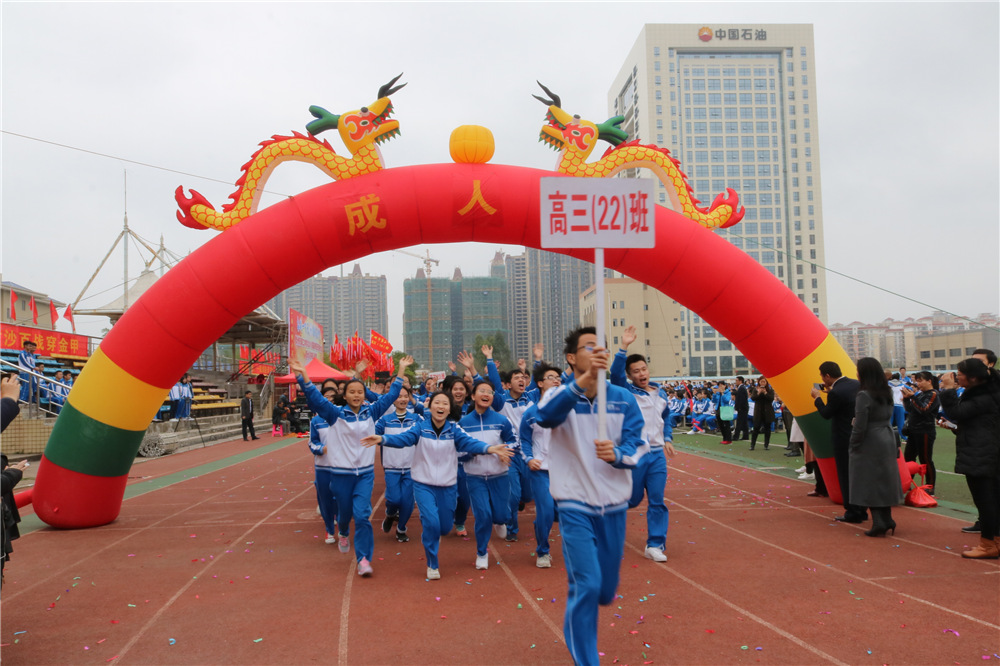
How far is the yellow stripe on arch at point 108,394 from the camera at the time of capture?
723 cm

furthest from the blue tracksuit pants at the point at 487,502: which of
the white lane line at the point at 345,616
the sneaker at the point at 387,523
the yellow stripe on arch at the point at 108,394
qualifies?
the yellow stripe on arch at the point at 108,394

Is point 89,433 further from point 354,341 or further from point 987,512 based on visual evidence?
point 354,341

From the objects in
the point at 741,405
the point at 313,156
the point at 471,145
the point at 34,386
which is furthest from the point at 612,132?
the point at 34,386

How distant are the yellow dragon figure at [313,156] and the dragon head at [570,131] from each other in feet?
5.65

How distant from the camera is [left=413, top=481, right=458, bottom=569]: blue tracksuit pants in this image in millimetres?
5340

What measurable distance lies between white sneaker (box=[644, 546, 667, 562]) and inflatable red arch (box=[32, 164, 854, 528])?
9.54 feet

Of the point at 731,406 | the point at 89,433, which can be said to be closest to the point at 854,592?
the point at 89,433

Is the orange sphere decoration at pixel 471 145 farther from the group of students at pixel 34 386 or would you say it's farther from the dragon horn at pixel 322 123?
the group of students at pixel 34 386

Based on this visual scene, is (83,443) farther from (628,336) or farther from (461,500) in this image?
(628,336)

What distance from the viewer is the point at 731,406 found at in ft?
A: 53.4

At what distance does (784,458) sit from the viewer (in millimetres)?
12852

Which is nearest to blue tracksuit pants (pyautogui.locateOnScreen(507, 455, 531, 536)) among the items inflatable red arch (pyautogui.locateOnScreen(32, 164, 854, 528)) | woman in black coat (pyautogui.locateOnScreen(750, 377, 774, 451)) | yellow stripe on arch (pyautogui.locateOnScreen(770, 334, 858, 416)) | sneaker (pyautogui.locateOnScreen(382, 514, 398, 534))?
sneaker (pyautogui.locateOnScreen(382, 514, 398, 534))

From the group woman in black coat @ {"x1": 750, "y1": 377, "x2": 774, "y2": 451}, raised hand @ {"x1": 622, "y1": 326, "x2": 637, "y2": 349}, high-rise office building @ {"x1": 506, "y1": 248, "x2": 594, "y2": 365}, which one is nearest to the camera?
raised hand @ {"x1": 622, "y1": 326, "x2": 637, "y2": 349}

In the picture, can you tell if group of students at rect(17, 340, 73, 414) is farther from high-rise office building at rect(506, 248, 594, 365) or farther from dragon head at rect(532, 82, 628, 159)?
high-rise office building at rect(506, 248, 594, 365)
